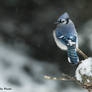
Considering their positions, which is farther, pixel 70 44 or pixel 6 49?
pixel 6 49

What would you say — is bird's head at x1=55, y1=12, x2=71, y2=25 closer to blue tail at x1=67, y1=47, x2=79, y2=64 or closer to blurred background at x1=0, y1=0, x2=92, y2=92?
blue tail at x1=67, y1=47, x2=79, y2=64

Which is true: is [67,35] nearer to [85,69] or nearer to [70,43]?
[70,43]

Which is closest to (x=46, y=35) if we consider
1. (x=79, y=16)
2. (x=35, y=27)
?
(x=35, y=27)

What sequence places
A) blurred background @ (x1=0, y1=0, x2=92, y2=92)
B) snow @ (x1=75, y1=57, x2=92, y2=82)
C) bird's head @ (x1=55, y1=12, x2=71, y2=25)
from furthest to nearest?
blurred background @ (x1=0, y1=0, x2=92, y2=92), bird's head @ (x1=55, y1=12, x2=71, y2=25), snow @ (x1=75, y1=57, x2=92, y2=82)

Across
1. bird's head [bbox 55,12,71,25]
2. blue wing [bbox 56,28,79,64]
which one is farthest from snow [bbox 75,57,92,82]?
bird's head [bbox 55,12,71,25]

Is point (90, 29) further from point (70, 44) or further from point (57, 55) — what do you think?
point (70, 44)

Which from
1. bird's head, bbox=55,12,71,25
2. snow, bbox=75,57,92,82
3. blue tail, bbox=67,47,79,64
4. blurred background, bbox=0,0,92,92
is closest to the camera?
snow, bbox=75,57,92,82
